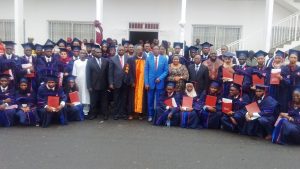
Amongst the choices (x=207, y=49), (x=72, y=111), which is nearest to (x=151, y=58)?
(x=207, y=49)

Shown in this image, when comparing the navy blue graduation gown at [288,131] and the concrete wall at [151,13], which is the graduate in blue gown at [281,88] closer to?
the navy blue graduation gown at [288,131]

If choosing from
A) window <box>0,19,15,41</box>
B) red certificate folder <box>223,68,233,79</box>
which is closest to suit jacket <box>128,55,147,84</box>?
red certificate folder <box>223,68,233,79</box>

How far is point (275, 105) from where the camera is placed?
7547mm

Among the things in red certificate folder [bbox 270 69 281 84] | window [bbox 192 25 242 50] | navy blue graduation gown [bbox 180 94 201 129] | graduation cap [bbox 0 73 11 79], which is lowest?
navy blue graduation gown [bbox 180 94 201 129]

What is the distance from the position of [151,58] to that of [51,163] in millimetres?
4014

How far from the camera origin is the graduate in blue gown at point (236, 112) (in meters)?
7.89

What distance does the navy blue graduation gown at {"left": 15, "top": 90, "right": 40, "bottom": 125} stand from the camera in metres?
8.16

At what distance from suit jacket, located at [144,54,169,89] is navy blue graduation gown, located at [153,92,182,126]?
0.41 metres

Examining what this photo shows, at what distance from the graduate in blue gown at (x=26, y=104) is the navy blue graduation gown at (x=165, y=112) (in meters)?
2.94

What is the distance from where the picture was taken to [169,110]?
8.52 m

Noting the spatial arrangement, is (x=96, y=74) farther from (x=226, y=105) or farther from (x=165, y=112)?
(x=226, y=105)

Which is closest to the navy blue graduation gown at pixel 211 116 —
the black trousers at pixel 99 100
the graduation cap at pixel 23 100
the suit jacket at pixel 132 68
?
the suit jacket at pixel 132 68

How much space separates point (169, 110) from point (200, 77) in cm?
116

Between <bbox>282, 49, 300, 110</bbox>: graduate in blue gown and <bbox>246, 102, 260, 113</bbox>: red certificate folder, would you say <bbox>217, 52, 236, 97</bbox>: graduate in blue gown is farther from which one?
<bbox>282, 49, 300, 110</bbox>: graduate in blue gown
